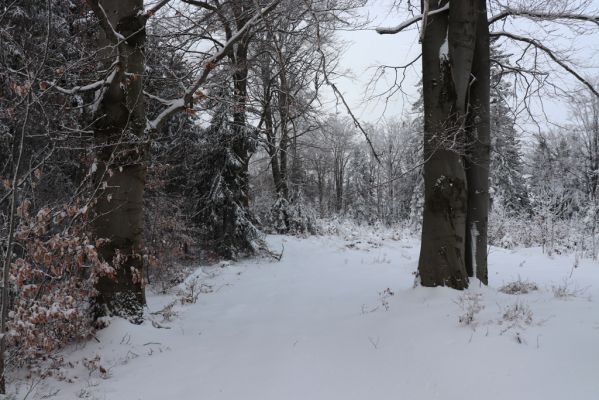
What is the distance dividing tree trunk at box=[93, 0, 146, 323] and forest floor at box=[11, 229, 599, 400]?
0.46 m

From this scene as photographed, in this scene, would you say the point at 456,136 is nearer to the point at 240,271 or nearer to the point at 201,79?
the point at 201,79

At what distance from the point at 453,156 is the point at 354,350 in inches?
106

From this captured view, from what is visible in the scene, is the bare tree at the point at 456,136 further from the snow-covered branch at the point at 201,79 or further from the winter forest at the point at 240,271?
the snow-covered branch at the point at 201,79

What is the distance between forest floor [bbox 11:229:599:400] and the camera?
291 centimetres

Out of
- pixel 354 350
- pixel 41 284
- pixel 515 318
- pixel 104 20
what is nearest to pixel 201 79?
pixel 104 20

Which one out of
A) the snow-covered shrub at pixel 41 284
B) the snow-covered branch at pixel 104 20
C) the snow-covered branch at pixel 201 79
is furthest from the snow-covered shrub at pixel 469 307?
the snow-covered branch at pixel 104 20

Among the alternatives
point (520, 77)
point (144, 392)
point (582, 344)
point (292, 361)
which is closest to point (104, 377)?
point (144, 392)

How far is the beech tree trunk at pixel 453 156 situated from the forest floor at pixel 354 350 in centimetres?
46

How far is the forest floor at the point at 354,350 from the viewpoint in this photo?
2906 mm

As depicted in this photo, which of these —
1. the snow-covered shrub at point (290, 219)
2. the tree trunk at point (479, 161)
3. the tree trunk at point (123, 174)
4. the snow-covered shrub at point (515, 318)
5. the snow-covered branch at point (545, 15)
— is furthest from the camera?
the snow-covered shrub at point (290, 219)

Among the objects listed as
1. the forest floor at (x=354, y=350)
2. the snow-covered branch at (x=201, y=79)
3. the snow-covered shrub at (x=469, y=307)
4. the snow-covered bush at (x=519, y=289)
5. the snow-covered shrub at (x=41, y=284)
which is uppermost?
the snow-covered branch at (x=201, y=79)

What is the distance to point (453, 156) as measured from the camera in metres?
5.05

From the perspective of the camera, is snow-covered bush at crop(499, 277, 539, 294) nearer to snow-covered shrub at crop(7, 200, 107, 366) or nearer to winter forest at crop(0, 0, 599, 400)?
winter forest at crop(0, 0, 599, 400)

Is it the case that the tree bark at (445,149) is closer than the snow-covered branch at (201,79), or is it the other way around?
the tree bark at (445,149)
